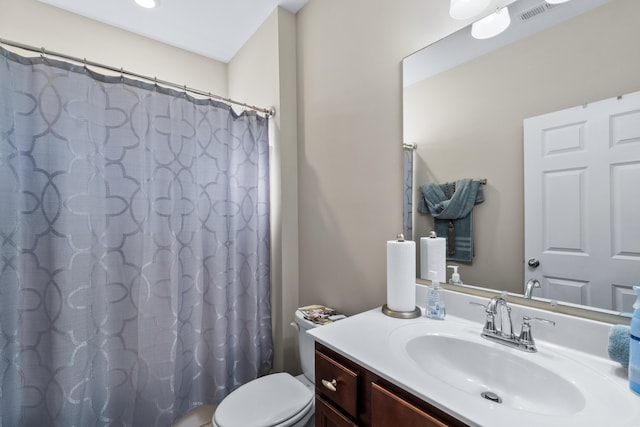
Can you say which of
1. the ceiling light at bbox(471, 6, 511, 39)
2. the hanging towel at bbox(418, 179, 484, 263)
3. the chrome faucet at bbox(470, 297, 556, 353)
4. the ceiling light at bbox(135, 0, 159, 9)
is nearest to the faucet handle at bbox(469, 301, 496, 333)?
the chrome faucet at bbox(470, 297, 556, 353)

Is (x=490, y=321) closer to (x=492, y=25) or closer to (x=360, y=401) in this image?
(x=360, y=401)

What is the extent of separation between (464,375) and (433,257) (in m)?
0.45

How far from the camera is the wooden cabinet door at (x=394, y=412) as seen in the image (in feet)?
2.06

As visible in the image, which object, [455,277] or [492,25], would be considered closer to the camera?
[492,25]

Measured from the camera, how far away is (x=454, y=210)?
1.15 metres

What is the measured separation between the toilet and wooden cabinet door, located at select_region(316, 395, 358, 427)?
0.95 ft

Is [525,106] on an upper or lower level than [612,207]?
upper

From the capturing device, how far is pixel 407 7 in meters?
1.23

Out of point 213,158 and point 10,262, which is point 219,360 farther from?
point 213,158

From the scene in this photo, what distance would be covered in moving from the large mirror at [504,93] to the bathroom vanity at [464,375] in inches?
6.2

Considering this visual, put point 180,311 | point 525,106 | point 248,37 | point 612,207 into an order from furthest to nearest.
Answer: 1. point 248,37
2. point 180,311
3. point 525,106
4. point 612,207

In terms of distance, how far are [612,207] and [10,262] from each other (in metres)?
2.18

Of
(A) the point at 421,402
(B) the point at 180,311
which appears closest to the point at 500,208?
(A) the point at 421,402

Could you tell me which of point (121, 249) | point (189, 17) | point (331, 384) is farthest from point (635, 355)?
point (189, 17)
